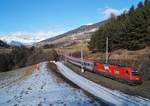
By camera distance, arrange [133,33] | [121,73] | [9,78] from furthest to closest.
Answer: [133,33], [9,78], [121,73]

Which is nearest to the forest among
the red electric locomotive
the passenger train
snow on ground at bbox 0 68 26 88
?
the passenger train

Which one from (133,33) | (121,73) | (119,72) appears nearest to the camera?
(121,73)

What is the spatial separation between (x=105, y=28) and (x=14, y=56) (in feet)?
211

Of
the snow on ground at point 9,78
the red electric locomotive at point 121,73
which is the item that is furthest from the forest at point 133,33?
the snow on ground at point 9,78

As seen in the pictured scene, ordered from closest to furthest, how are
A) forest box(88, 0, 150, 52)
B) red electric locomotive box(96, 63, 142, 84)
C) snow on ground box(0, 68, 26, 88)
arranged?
red electric locomotive box(96, 63, 142, 84), snow on ground box(0, 68, 26, 88), forest box(88, 0, 150, 52)

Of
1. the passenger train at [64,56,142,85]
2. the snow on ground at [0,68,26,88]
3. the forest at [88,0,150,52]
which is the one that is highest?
the forest at [88,0,150,52]

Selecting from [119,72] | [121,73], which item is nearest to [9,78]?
[119,72]

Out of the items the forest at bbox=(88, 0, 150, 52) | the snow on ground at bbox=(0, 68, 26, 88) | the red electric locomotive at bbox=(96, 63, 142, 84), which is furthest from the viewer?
the forest at bbox=(88, 0, 150, 52)

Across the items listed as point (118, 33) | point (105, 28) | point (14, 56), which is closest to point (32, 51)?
point (14, 56)

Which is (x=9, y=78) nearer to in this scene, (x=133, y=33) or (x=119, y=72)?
(x=119, y=72)

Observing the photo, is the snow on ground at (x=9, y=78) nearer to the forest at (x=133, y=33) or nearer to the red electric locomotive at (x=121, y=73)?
the red electric locomotive at (x=121, y=73)

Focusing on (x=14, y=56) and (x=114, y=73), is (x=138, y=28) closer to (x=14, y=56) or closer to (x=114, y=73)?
(x=114, y=73)

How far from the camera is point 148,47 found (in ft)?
248

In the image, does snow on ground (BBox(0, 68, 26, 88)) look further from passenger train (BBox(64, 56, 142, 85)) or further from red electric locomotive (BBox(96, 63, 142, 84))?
red electric locomotive (BBox(96, 63, 142, 84))
